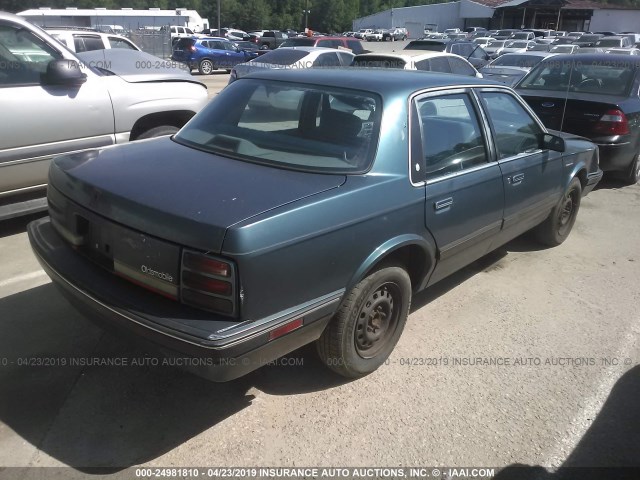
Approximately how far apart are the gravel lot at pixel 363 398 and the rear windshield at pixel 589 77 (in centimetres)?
424

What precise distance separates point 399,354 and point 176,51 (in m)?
23.2

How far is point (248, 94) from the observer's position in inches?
144

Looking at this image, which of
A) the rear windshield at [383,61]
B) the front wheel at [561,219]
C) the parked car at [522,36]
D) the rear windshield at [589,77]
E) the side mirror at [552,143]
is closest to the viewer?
the side mirror at [552,143]

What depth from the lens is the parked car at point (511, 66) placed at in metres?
12.7

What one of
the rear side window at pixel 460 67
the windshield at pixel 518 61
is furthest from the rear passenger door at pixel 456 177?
the windshield at pixel 518 61

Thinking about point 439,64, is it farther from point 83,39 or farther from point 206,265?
point 206,265

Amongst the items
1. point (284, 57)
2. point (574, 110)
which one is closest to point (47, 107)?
point (574, 110)

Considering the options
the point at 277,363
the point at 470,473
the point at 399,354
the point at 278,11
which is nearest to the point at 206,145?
the point at 277,363

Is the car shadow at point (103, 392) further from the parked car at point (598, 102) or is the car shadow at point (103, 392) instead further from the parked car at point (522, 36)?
the parked car at point (522, 36)

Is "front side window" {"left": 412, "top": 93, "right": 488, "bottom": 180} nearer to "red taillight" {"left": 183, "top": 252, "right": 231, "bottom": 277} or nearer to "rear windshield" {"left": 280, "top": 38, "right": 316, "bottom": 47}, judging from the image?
"red taillight" {"left": 183, "top": 252, "right": 231, "bottom": 277}

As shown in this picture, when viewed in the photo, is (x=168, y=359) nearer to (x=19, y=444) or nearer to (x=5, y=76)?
(x=19, y=444)

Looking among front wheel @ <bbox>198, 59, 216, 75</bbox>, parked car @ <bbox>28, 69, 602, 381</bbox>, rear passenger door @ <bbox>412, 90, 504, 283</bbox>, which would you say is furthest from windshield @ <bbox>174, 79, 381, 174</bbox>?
front wheel @ <bbox>198, 59, 216, 75</bbox>

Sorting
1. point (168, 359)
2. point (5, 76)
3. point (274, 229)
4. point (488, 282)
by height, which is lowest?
point (488, 282)

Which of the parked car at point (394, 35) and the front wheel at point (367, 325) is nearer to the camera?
the front wheel at point (367, 325)
